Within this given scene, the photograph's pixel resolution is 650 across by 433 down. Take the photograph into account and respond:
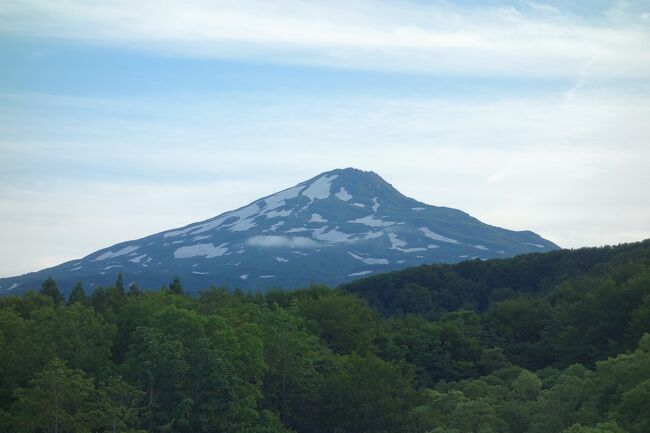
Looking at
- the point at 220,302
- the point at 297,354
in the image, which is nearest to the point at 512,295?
the point at 220,302

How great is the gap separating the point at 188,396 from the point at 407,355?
78.4ft

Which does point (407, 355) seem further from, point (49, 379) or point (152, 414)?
point (49, 379)

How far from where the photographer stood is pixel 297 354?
154 feet

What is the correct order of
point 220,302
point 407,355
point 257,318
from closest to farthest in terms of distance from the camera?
1. point 257,318
2. point 220,302
3. point 407,355

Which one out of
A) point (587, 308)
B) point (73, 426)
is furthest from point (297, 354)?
point (587, 308)

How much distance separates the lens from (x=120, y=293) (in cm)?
5931

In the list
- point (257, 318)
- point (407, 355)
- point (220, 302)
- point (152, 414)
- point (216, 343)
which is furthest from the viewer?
point (407, 355)

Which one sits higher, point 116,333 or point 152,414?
point 116,333

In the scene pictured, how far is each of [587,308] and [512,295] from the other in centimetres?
3390

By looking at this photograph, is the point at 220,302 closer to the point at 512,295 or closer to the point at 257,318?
the point at 257,318

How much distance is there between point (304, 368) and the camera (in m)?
45.7

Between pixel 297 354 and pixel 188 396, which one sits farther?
pixel 297 354

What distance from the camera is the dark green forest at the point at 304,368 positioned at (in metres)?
35.2

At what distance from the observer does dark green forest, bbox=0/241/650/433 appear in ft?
115
